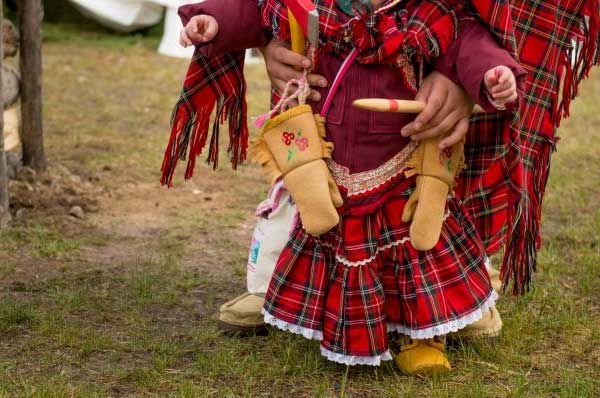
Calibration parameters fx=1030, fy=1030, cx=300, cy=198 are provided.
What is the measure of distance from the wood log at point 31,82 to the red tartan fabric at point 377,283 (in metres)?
2.39

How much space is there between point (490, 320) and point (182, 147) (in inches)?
41.3

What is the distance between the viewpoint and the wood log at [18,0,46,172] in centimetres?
480

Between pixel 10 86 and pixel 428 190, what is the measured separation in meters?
2.68

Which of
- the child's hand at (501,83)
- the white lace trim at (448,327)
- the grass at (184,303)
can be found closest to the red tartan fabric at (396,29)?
the child's hand at (501,83)

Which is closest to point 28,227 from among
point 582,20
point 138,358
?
point 138,358

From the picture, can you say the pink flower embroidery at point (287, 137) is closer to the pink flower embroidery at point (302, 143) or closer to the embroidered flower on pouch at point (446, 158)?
Result: the pink flower embroidery at point (302, 143)

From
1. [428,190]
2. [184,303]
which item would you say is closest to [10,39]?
[184,303]

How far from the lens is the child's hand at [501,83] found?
7.90ft

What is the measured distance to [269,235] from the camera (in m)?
3.12

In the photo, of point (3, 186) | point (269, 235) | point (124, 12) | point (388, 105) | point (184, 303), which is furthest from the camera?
point (124, 12)

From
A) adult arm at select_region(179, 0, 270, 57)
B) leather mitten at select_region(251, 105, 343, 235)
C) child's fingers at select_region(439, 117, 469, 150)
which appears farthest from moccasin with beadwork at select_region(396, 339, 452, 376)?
adult arm at select_region(179, 0, 270, 57)

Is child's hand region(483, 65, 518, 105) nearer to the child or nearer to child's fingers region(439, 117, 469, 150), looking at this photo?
the child

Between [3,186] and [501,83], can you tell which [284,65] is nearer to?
[501,83]

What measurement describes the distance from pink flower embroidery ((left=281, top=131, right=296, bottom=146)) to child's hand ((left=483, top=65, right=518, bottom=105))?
1.77 ft
